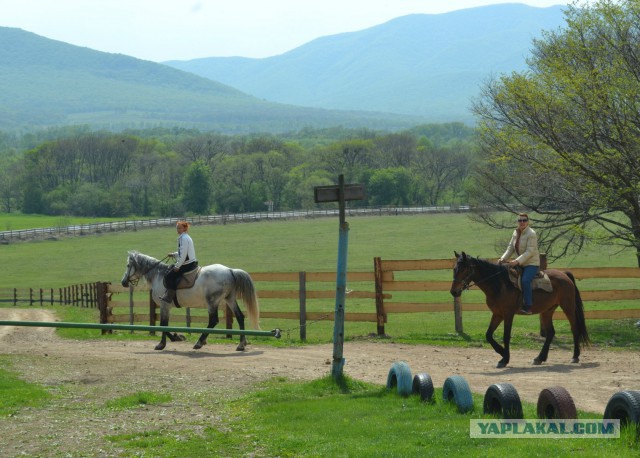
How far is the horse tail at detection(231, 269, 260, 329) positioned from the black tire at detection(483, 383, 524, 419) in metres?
8.79

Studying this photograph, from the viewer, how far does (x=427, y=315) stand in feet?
120

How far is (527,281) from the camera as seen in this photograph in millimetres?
16109

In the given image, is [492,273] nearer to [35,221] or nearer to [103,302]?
[103,302]

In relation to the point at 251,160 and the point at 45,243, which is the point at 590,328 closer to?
the point at 45,243

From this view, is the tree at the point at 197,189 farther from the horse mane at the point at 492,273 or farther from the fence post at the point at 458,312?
the horse mane at the point at 492,273

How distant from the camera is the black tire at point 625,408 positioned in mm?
8758

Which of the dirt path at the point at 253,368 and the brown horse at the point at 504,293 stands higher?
the brown horse at the point at 504,293

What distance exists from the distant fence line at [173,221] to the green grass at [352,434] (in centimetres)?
7671

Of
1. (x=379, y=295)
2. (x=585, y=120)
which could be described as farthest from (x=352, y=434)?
(x=585, y=120)

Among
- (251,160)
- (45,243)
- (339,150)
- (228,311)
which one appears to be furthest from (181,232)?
(339,150)

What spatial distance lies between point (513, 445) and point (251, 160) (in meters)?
116

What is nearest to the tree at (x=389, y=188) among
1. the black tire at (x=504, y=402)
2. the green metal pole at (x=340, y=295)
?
the green metal pole at (x=340, y=295)

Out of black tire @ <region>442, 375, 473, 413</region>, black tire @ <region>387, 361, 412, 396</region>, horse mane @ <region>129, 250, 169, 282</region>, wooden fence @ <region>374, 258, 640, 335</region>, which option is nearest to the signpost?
black tire @ <region>387, 361, 412, 396</region>

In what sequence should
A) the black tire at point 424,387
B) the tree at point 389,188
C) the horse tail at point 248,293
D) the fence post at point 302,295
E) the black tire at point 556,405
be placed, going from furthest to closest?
the tree at point 389,188 < the fence post at point 302,295 < the horse tail at point 248,293 < the black tire at point 424,387 < the black tire at point 556,405
